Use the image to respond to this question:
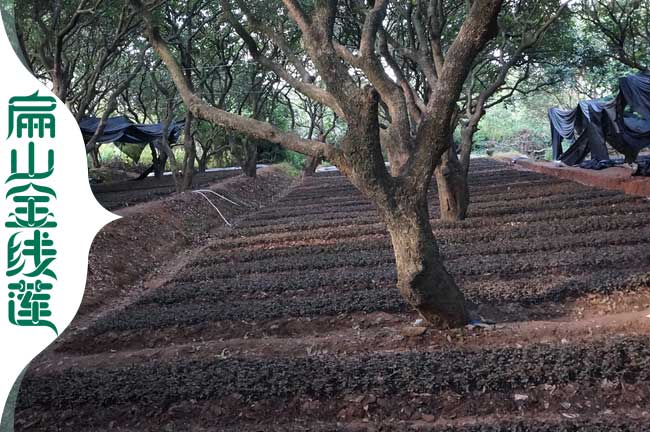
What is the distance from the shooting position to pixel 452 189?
32.6 feet

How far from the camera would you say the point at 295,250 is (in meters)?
8.99

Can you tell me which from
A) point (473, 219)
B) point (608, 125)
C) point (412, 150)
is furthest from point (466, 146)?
point (608, 125)

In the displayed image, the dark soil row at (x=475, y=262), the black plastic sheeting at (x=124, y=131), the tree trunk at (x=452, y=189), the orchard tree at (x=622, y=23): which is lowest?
the dark soil row at (x=475, y=262)

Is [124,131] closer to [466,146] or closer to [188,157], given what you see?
[188,157]

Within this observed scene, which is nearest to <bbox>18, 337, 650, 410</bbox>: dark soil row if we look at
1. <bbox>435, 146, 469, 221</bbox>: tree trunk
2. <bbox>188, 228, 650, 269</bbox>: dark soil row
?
<bbox>188, 228, 650, 269</bbox>: dark soil row

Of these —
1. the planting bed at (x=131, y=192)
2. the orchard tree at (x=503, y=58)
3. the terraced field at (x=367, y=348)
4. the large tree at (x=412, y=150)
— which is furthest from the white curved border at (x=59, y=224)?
the planting bed at (x=131, y=192)

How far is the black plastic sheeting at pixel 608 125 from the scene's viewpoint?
13633 mm

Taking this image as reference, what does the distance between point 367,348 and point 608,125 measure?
13.7 metres

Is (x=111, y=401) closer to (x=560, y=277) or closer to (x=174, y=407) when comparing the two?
(x=174, y=407)

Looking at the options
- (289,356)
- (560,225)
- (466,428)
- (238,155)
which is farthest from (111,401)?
(238,155)

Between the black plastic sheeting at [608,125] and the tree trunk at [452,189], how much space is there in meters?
6.37

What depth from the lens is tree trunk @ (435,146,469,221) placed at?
9.72m

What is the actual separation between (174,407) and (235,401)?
1.38ft

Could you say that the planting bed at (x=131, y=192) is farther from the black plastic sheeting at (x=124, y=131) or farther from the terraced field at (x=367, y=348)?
the terraced field at (x=367, y=348)
